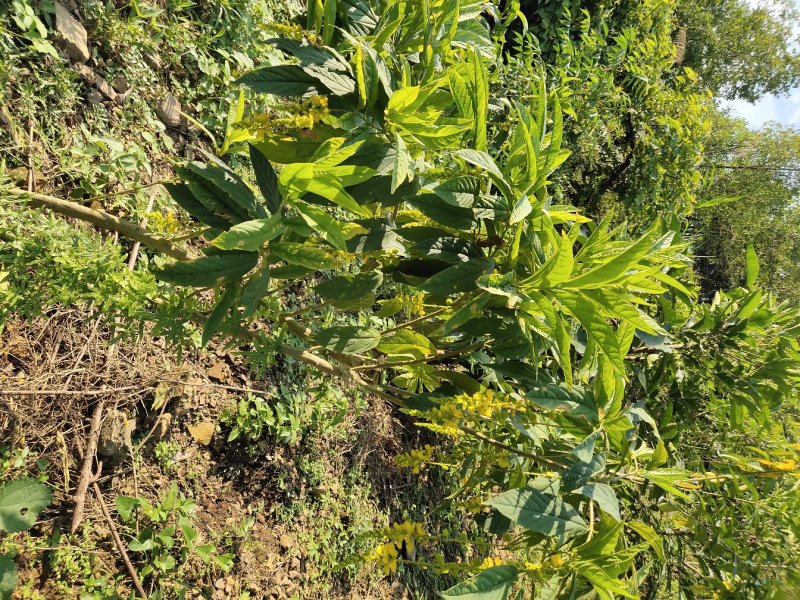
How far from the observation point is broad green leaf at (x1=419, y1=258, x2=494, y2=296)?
1033 mm

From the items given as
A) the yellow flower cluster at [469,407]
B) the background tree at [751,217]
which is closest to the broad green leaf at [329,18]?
the yellow flower cluster at [469,407]

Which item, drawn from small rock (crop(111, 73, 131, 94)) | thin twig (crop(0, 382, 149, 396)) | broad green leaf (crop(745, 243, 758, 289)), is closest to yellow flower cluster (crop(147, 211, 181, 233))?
thin twig (crop(0, 382, 149, 396))

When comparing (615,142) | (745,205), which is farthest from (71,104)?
(745,205)

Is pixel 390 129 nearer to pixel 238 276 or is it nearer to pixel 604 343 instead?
pixel 238 276

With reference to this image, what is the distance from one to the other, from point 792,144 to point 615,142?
9.86 m

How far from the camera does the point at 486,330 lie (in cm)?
116

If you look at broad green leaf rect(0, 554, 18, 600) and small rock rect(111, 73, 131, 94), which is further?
small rock rect(111, 73, 131, 94)

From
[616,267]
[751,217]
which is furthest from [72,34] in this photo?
[751,217]

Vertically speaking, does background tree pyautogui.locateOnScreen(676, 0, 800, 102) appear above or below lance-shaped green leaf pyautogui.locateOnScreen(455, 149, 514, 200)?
above

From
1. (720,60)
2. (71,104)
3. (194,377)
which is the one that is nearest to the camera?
(71,104)

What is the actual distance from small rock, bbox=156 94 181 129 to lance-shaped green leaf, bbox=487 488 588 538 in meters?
2.28

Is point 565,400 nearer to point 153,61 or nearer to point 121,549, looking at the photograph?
point 121,549

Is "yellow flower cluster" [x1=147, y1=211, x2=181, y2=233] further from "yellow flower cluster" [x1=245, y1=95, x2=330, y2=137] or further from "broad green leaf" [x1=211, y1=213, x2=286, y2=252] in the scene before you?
"broad green leaf" [x1=211, y1=213, x2=286, y2=252]

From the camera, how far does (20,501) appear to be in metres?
1.19
